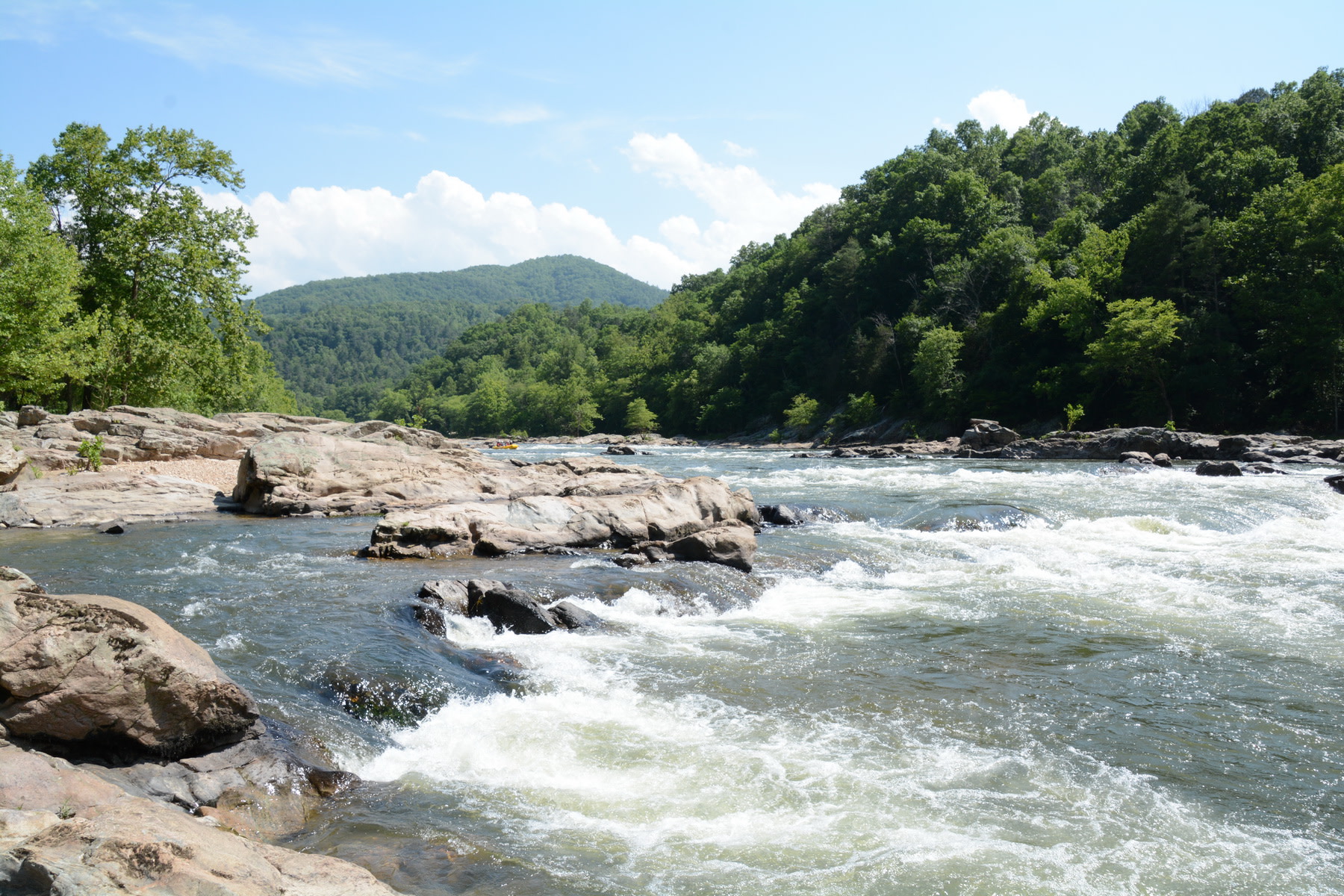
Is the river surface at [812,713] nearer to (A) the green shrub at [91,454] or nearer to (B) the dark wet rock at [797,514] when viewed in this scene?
(B) the dark wet rock at [797,514]

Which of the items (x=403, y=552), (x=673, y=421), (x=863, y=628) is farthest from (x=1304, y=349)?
(x=673, y=421)

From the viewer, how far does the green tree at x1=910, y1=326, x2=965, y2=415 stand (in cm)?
5972

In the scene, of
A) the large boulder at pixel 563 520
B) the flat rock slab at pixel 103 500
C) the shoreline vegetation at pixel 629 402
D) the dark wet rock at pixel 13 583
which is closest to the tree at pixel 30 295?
the shoreline vegetation at pixel 629 402

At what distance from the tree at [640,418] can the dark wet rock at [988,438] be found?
52872mm

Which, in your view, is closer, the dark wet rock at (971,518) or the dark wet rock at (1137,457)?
the dark wet rock at (971,518)

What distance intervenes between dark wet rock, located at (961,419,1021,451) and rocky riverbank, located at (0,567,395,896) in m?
42.9

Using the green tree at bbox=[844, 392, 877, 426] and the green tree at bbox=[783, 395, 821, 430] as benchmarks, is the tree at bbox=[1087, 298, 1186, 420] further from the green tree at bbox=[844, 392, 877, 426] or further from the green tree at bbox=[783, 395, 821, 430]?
the green tree at bbox=[783, 395, 821, 430]

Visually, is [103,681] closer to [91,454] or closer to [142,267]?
[91,454]

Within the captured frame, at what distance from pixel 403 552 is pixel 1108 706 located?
10491 millimetres

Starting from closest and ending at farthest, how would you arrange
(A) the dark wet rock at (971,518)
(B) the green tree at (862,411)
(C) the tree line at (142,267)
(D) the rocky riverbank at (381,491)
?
(D) the rocky riverbank at (381,491)
(A) the dark wet rock at (971,518)
(C) the tree line at (142,267)
(B) the green tree at (862,411)

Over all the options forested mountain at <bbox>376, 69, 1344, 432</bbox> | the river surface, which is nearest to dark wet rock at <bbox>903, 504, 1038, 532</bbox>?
the river surface

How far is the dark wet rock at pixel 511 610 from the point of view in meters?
9.84

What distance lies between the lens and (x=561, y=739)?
22.4 feet

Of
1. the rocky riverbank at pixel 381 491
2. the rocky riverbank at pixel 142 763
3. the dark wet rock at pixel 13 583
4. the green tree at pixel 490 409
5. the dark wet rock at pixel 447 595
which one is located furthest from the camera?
the green tree at pixel 490 409
